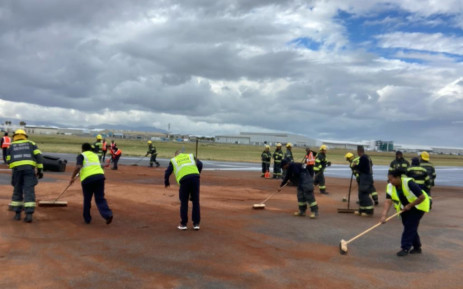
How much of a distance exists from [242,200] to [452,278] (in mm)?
7555

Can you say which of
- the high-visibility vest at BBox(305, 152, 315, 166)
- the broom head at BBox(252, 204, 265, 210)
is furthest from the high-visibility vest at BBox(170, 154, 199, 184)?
the high-visibility vest at BBox(305, 152, 315, 166)

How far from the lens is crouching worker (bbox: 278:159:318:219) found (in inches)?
386

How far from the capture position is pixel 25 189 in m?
7.97

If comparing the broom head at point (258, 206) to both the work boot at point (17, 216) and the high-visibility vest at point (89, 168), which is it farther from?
the work boot at point (17, 216)

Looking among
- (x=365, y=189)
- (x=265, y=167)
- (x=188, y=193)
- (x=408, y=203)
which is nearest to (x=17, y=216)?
(x=188, y=193)

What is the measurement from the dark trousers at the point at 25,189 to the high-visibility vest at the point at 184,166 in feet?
A: 9.98

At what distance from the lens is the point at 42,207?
371 inches

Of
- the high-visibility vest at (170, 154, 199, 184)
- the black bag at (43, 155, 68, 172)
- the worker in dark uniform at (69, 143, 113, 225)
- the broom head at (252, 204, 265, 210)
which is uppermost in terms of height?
the high-visibility vest at (170, 154, 199, 184)

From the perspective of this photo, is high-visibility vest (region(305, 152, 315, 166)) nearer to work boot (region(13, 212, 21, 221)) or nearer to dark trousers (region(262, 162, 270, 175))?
dark trousers (region(262, 162, 270, 175))

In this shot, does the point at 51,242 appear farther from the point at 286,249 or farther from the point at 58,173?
the point at 58,173

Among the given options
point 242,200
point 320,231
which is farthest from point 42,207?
point 320,231

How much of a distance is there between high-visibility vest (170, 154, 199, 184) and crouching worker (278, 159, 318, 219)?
2930mm

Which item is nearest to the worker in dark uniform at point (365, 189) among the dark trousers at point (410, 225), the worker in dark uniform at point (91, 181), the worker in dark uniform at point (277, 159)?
the dark trousers at point (410, 225)

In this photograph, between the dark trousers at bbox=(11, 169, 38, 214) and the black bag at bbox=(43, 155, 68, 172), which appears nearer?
the dark trousers at bbox=(11, 169, 38, 214)
